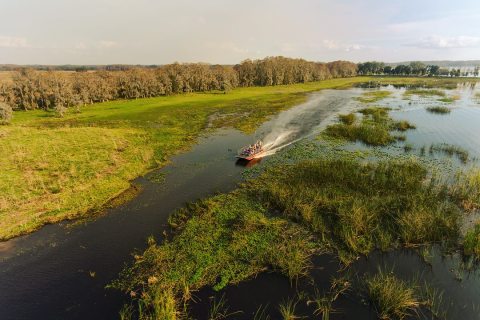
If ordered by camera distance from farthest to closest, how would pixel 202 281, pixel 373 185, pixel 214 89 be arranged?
1. pixel 214 89
2. pixel 373 185
3. pixel 202 281

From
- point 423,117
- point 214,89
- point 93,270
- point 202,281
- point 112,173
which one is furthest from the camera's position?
point 214,89

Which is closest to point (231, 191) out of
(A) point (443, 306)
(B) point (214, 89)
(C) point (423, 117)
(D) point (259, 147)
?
(D) point (259, 147)

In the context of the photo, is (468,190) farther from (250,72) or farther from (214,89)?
(250,72)

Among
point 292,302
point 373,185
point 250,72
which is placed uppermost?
point 250,72

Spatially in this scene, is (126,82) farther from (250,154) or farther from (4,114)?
(250,154)

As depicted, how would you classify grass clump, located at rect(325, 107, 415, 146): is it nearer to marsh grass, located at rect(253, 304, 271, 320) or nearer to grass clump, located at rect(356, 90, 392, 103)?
grass clump, located at rect(356, 90, 392, 103)

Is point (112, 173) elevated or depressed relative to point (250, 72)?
depressed
